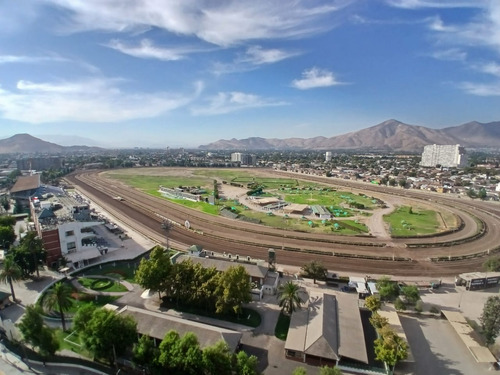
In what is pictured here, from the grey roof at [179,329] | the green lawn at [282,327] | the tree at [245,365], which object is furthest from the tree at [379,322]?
the tree at [245,365]

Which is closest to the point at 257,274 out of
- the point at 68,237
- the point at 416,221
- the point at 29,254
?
the point at 68,237

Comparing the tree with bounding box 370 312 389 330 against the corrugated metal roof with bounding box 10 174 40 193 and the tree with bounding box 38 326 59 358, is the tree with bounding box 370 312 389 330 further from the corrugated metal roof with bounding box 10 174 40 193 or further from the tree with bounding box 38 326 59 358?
the corrugated metal roof with bounding box 10 174 40 193

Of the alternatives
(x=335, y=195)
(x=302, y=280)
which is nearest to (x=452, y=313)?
(x=302, y=280)

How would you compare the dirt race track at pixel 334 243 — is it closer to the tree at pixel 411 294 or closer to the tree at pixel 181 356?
the tree at pixel 411 294

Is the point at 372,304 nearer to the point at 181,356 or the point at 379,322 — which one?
the point at 379,322

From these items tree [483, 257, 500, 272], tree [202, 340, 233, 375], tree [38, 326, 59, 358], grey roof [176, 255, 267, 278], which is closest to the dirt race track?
tree [483, 257, 500, 272]

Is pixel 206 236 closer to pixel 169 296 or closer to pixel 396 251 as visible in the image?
pixel 169 296
